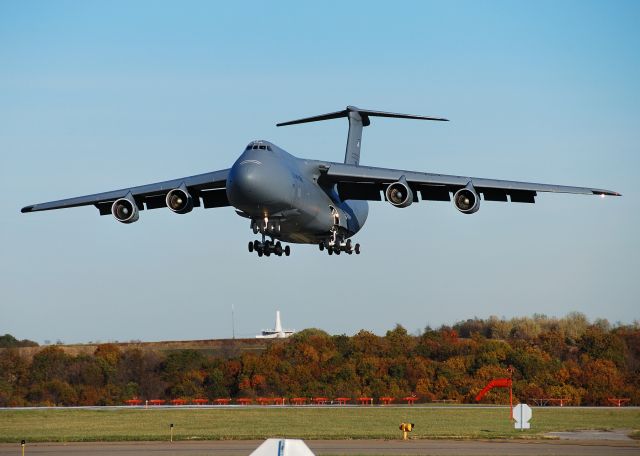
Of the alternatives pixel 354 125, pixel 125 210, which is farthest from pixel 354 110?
pixel 125 210

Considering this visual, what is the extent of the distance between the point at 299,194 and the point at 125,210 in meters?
5.65

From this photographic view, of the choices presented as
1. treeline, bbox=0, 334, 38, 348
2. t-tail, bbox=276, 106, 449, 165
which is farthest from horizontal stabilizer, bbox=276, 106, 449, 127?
treeline, bbox=0, 334, 38, 348

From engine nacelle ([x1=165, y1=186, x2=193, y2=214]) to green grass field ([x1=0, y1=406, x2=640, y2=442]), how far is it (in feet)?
21.3

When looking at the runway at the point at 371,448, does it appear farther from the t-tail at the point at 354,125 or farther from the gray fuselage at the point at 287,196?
the t-tail at the point at 354,125

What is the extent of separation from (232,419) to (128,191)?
9675mm

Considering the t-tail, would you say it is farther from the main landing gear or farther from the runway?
the runway

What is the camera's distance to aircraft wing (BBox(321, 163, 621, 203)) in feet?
105

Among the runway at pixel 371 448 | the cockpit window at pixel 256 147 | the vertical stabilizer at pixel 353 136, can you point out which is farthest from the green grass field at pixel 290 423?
the vertical stabilizer at pixel 353 136

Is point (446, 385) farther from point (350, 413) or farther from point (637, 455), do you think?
point (637, 455)

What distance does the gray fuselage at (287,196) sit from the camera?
93.3ft

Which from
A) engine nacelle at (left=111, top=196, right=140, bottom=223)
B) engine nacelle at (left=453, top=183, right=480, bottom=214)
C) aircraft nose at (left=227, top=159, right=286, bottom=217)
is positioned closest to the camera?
aircraft nose at (left=227, top=159, right=286, bottom=217)

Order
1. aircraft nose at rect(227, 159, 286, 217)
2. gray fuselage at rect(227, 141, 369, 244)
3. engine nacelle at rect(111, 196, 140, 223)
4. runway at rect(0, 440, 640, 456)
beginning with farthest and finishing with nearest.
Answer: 1. engine nacelle at rect(111, 196, 140, 223)
2. gray fuselage at rect(227, 141, 369, 244)
3. aircraft nose at rect(227, 159, 286, 217)
4. runway at rect(0, 440, 640, 456)

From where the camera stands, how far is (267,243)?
3338 centimetres

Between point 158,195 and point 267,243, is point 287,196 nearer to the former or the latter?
point 267,243
